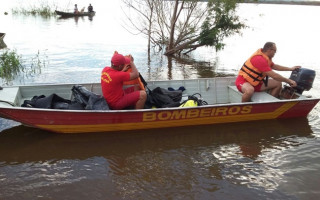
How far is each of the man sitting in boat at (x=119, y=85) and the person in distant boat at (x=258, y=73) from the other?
7.49ft

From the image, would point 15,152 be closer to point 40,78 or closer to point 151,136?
point 151,136

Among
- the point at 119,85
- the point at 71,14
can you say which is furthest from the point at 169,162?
the point at 71,14

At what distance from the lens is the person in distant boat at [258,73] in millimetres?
6113

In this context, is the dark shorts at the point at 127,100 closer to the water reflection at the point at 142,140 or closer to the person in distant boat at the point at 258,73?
the water reflection at the point at 142,140

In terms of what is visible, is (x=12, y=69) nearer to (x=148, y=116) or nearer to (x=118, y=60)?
(x=118, y=60)

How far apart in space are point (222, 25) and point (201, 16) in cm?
97

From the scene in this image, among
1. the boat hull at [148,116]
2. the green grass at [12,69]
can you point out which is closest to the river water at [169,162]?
the boat hull at [148,116]

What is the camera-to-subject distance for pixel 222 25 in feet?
40.7

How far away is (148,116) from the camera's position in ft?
17.9

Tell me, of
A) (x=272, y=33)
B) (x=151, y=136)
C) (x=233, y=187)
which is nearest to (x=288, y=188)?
(x=233, y=187)

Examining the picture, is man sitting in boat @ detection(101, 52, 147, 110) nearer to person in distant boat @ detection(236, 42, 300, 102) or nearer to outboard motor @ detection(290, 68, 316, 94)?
person in distant boat @ detection(236, 42, 300, 102)

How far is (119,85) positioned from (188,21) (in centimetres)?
847

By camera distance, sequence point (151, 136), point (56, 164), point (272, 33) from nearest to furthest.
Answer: point (56, 164) → point (151, 136) → point (272, 33)

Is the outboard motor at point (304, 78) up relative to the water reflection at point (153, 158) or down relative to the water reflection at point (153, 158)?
up
